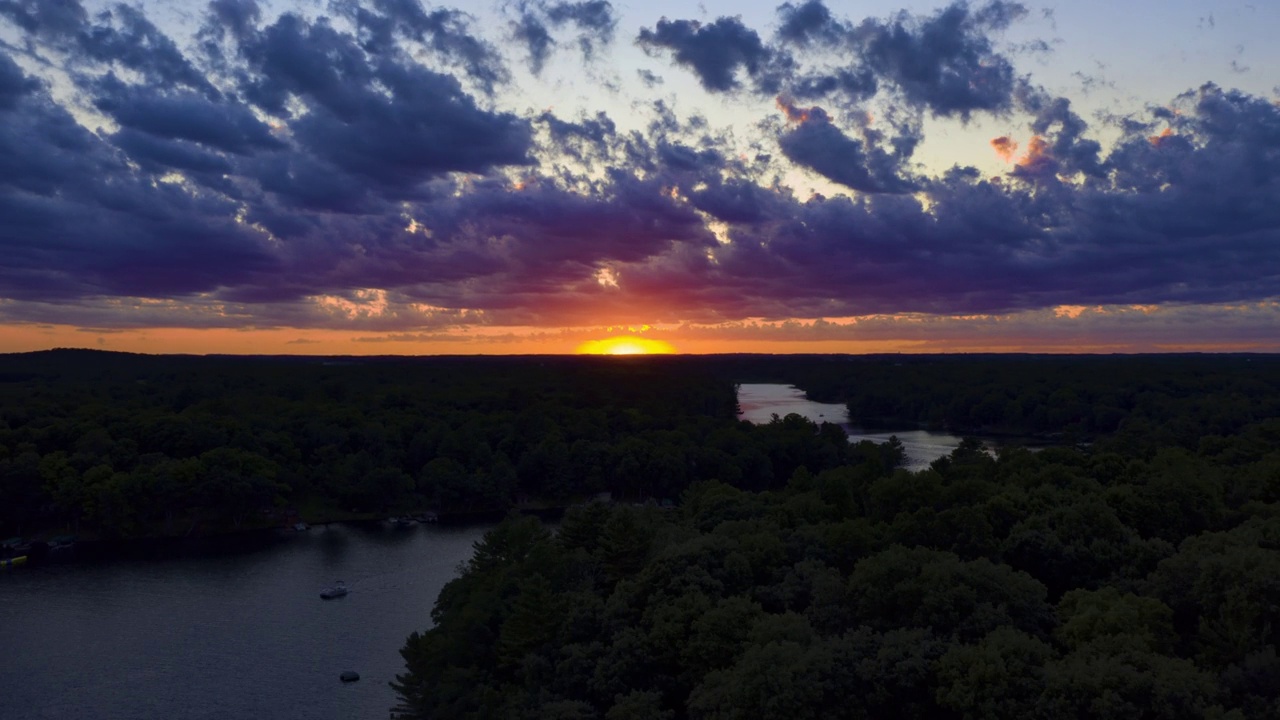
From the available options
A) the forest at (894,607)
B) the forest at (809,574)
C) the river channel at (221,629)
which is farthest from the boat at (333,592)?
the forest at (894,607)

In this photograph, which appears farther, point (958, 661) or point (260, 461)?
point (260, 461)

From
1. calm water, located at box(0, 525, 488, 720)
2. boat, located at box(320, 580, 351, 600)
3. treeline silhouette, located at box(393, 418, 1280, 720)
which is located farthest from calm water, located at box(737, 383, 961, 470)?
boat, located at box(320, 580, 351, 600)

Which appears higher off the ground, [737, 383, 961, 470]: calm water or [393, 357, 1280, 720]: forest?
[393, 357, 1280, 720]: forest

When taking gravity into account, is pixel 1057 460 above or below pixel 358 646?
above

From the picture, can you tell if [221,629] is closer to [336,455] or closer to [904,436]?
[336,455]

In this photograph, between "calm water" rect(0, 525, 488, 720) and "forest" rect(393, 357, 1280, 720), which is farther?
"calm water" rect(0, 525, 488, 720)

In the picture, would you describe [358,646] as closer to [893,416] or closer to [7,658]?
[7,658]

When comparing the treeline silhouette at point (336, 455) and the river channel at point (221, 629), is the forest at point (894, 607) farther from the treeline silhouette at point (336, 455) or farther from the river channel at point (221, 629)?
the treeline silhouette at point (336, 455)

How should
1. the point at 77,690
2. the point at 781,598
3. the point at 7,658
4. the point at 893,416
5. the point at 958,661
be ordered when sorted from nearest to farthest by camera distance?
the point at 958,661, the point at 781,598, the point at 77,690, the point at 7,658, the point at 893,416

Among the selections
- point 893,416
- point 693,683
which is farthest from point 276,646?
point 893,416

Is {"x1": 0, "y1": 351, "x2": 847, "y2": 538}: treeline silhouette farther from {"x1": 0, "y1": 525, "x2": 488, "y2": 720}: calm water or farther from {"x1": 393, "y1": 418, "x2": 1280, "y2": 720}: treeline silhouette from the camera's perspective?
{"x1": 393, "y1": 418, "x2": 1280, "y2": 720}: treeline silhouette
